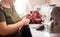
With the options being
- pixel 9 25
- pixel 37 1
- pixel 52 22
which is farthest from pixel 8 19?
pixel 37 1

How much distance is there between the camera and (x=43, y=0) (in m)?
1.67

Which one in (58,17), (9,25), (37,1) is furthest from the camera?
(37,1)

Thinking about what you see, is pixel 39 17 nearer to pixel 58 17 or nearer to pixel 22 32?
pixel 22 32

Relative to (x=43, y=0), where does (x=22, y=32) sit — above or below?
below

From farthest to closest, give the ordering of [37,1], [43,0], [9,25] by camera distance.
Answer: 1. [37,1]
2. [43,0]
3. [9,25]

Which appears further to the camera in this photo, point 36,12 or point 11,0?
point 36,12

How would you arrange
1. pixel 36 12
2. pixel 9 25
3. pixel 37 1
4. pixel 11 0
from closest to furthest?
pixel 9 25 < pixel 11 0 < pixel 36 12 < pixel 37 1

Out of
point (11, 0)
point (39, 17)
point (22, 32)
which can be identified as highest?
point (11, 0)

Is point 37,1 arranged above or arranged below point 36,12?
above

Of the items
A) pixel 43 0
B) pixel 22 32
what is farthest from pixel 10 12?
pixel 43 0

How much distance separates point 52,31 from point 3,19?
38 centimetres

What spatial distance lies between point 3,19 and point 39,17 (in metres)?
0.69

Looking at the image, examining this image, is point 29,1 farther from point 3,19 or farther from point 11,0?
point 3,19

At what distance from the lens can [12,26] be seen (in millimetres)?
971
